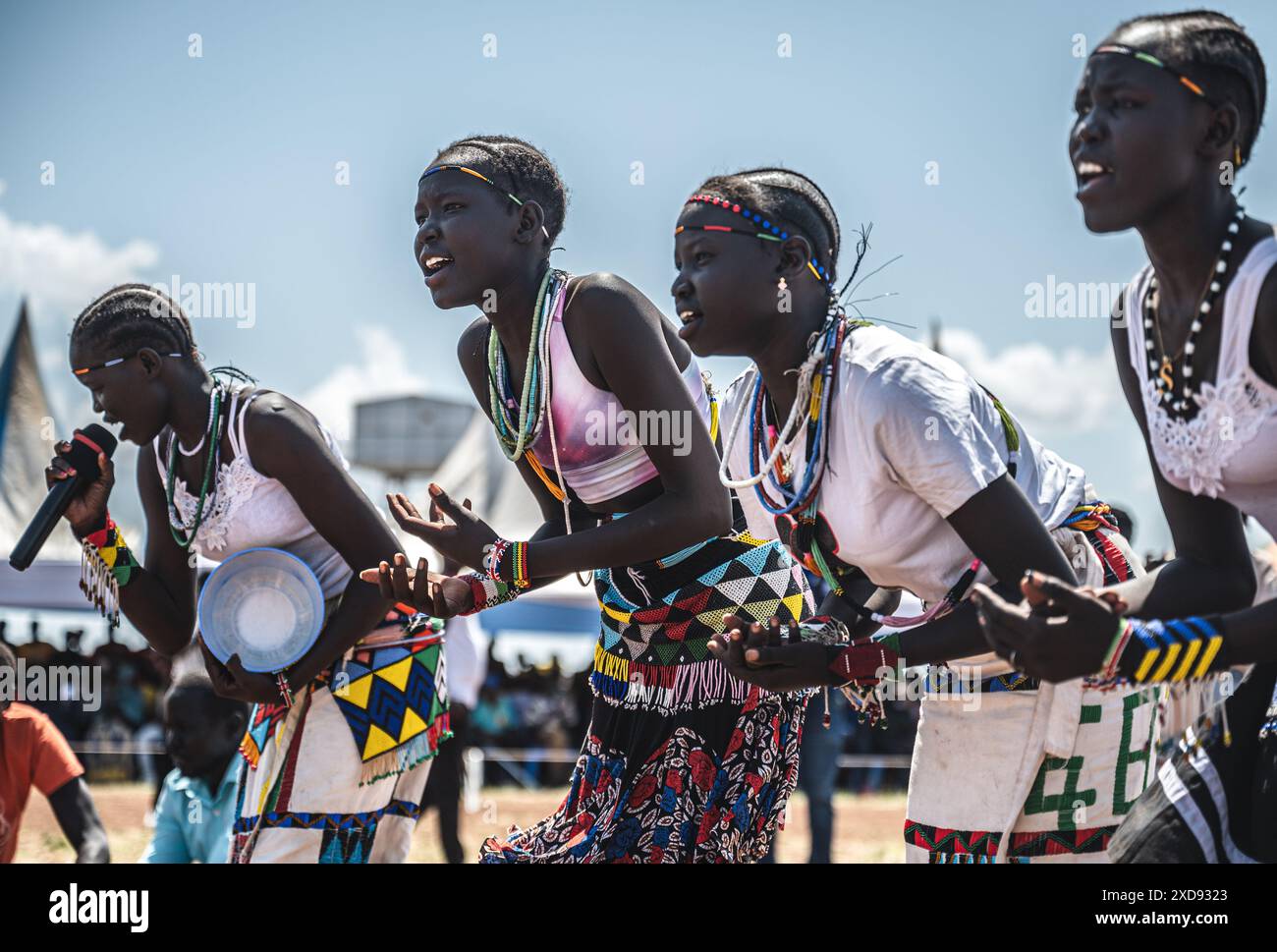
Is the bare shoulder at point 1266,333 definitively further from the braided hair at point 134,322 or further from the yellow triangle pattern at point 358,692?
the braided hair at point 134,322

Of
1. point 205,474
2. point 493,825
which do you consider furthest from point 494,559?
point 493,825

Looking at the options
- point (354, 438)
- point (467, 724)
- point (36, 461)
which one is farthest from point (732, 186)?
point (354, 438)

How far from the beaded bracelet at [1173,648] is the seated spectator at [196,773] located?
144 inches

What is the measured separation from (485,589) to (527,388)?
2.11 feet

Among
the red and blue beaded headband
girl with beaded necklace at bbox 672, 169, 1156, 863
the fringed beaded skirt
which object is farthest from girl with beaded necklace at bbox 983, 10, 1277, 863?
the fringed beaded skirt

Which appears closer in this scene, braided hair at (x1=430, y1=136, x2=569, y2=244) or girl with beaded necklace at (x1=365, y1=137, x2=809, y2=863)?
girl with beaded necklace at (x1=365, y1=137, x2=809, y2=863)

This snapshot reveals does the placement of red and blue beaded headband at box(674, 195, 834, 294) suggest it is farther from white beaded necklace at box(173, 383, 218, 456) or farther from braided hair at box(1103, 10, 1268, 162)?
white beaded necklace at box(173, 383, 218, 456)

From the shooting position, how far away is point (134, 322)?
14.3 feet

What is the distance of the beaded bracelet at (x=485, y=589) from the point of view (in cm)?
338

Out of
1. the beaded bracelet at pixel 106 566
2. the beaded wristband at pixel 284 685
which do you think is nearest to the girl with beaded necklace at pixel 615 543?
the beaded wristband at pixel 284 685

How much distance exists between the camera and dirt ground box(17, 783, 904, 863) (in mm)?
9188

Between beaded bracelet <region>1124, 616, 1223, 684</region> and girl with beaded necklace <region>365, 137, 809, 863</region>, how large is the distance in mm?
1280
